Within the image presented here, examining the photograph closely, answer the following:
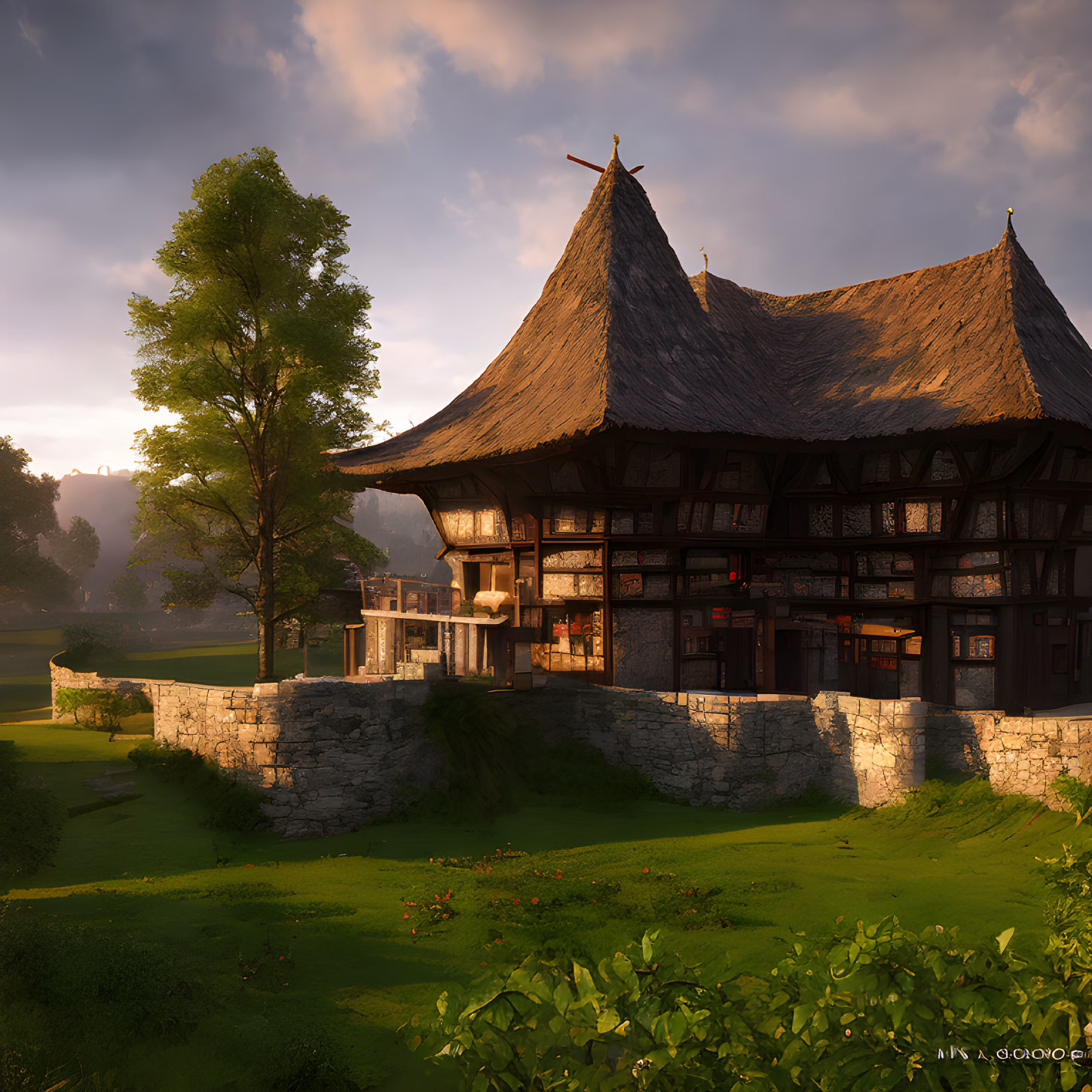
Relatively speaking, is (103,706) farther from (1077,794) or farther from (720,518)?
(1077,794)

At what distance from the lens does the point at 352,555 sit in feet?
76.9

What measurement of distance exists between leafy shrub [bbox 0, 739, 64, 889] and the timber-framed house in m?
10.3

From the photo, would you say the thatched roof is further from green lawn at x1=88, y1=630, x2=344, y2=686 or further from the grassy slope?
green lawn at x1=88, y1=630, x2=344, y2=686

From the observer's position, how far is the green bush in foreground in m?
3.26

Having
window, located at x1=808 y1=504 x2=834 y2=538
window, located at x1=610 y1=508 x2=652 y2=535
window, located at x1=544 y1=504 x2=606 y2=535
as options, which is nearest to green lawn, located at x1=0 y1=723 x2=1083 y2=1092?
window, located at x1=610 y1=508 x2=652 y2=535

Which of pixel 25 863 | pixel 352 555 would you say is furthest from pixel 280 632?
pixel 25 863

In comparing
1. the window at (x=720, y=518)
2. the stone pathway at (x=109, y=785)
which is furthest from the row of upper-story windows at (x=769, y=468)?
the stone pathway at (x=109, y=785)

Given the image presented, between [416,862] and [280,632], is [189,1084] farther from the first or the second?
[280,632]

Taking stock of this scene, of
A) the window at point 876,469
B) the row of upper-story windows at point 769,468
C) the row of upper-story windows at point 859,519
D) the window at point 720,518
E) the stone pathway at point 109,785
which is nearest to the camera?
the stone pathway at point 109,785

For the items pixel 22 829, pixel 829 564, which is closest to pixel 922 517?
pixel 829 564

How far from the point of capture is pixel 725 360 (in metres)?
23.3

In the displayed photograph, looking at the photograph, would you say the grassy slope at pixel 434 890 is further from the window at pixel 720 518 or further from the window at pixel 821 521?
the window at pixel 821 521

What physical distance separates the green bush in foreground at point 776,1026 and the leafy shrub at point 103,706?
1917 cm

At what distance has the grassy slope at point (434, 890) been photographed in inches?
344
